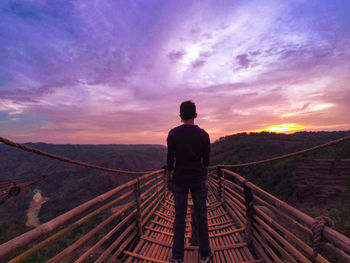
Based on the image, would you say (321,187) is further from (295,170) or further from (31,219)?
(31,219)

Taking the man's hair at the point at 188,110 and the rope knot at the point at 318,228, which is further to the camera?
the man's hair at the point at 188,110

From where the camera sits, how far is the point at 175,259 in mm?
1977

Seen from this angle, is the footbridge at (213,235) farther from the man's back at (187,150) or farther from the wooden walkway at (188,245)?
the man's back at (187,150)

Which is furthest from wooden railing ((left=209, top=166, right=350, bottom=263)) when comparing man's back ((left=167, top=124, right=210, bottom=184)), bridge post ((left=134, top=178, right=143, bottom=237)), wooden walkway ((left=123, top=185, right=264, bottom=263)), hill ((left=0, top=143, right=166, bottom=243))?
hill ((left=0, top=143, right=166, bottom=243))

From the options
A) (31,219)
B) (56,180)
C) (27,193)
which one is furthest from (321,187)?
(56,180)

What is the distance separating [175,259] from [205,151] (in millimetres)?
1347

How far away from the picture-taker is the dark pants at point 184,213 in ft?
6.48

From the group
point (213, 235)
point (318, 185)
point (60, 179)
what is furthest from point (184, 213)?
point (60, 179)

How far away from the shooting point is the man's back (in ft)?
6.34

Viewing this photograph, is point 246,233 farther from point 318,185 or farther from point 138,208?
point 318,185

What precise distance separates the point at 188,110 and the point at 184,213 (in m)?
1.25

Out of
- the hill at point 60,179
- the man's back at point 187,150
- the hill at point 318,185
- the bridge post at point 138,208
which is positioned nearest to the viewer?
the man's back at point 187,150

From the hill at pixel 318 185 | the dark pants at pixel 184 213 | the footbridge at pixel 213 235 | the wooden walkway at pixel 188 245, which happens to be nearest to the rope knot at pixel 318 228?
the footbridge at pixel 213 235

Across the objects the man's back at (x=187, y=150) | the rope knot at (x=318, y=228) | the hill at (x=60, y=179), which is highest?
the man's back at (x=187, y=150)
